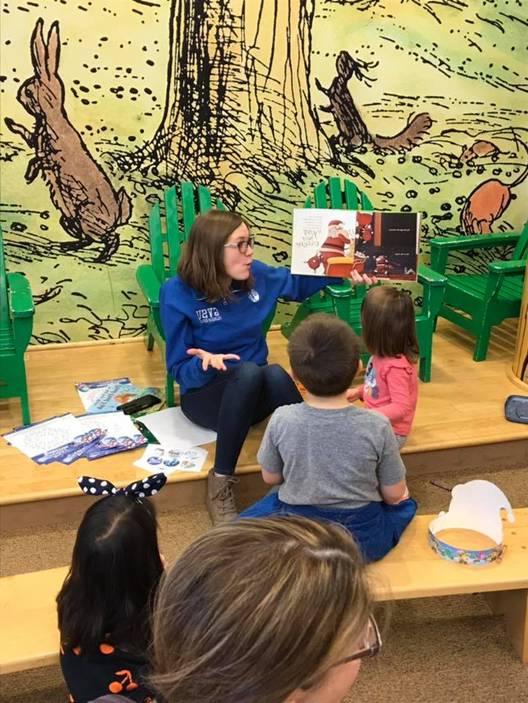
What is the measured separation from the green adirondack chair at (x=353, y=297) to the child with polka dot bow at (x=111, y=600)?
190 centimetres

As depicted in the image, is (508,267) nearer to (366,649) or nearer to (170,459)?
(170,459)

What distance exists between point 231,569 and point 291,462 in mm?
1005

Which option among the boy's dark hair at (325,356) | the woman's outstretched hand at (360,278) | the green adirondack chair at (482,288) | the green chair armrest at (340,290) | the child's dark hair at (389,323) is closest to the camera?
the boy's dark hair at (325,356)

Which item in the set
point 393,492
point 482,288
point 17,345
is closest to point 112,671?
point 393,492

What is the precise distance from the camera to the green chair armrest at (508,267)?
3461mm

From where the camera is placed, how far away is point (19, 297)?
2939 millimetres

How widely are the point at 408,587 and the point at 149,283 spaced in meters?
1.90

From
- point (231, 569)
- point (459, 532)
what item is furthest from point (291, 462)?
point (231, 569)

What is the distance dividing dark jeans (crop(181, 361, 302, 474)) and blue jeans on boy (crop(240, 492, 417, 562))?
503 mm

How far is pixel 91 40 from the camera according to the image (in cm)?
331

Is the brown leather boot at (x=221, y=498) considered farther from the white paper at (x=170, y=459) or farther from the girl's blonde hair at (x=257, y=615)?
the girl's blonde hair at (x=257, y=615)

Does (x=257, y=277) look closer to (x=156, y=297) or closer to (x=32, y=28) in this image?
(x=156, y=297)

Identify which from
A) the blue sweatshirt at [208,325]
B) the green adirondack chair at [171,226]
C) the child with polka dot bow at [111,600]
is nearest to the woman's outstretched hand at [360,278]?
the blue sweatshirt at [208,325]

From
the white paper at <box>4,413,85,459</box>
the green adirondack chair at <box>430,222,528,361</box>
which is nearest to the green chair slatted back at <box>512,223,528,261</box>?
the green adirondack chair at <box>430,222,528,361</box>
